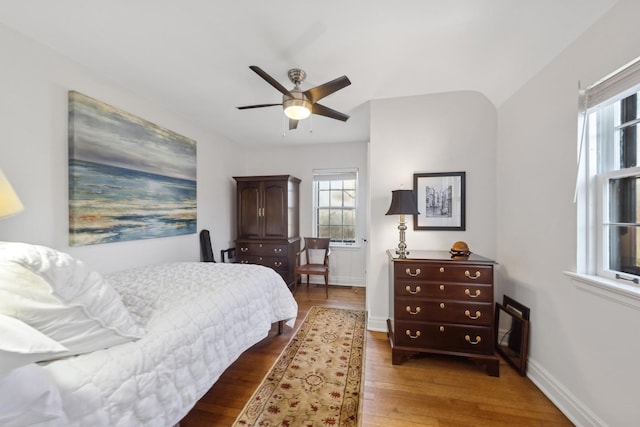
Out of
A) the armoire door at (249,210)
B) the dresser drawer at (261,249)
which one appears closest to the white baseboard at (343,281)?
the dresser drawer at (261,249)

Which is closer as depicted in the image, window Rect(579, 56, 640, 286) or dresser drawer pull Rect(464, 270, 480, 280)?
window Rect(579, 56, 640, 286)

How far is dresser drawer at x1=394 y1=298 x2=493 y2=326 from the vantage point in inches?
78.3

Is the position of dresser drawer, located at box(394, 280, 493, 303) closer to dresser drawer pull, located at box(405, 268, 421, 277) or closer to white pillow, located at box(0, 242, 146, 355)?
dresser drawer pull, located at box(405, 268, 421, 277)

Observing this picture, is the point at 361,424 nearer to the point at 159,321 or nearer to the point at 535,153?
the point at 159,321

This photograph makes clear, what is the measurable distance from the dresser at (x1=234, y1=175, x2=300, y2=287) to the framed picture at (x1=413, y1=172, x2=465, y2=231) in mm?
2082

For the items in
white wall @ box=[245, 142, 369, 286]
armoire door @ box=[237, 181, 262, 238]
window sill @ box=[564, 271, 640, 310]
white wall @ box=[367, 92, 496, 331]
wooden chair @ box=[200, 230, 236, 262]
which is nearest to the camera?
window sill @ box=[564, 271, 640, 310]

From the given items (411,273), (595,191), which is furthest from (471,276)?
(595,191)

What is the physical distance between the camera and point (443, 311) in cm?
205

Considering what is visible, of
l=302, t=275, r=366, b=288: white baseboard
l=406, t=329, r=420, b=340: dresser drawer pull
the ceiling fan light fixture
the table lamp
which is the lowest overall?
l=302, t=275, r=366, b=288: white baseboard

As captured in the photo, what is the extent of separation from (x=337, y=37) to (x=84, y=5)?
5.14ft

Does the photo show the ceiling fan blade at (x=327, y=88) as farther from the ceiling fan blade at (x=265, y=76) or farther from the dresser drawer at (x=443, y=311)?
the dresser drawer at (x=443, y=311)

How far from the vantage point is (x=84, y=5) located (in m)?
1.51

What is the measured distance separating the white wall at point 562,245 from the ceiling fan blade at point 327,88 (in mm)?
1462

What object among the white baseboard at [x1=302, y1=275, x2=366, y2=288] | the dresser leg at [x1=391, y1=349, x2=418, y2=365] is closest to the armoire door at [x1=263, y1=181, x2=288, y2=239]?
the white baseboard at [x1=302, y1=275, x2=366, y2=288]
